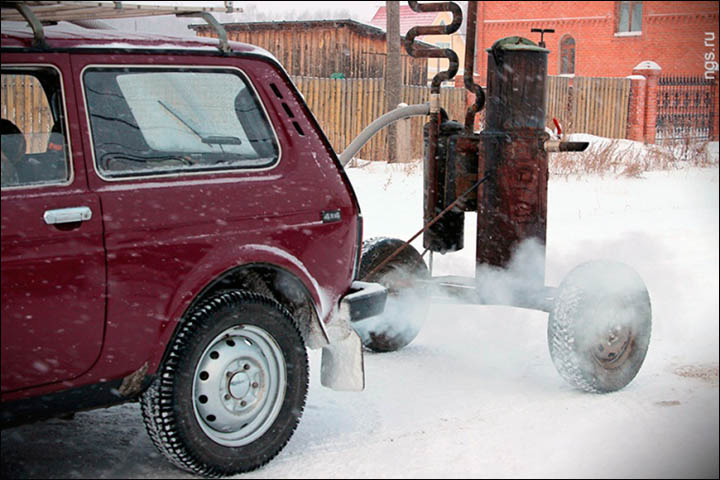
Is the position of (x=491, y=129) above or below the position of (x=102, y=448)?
above

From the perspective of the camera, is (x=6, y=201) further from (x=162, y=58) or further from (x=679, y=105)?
(x=679, y=105)

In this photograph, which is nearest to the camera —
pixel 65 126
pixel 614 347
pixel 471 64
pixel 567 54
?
pixel 65 126

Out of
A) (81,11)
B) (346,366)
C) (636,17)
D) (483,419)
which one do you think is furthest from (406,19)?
(81,11)

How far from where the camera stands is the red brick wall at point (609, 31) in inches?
1570

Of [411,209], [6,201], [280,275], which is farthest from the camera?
[411,209]

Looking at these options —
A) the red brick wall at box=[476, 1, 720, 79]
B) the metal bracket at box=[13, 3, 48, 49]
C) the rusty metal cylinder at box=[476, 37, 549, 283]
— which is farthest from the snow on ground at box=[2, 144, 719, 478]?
the red brick wall at box=[476, 1, 720, 79]

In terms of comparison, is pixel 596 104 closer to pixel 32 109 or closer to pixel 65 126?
pixel 32 109

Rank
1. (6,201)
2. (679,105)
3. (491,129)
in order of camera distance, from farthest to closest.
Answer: (679,105) → (491,129) → (6,201)

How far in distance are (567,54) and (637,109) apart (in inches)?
581

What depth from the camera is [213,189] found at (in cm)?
432

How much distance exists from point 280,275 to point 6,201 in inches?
55.5

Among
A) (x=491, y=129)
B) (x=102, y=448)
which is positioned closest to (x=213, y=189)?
(x=102, y=448)

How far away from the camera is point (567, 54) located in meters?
44.0

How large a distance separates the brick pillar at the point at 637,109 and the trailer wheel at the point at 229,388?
27054 millimetres
